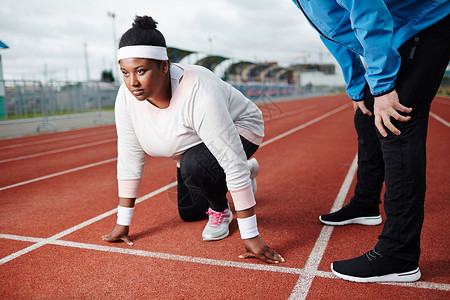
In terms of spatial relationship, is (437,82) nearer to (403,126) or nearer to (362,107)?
(403,126)

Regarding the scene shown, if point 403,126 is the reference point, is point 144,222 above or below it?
below

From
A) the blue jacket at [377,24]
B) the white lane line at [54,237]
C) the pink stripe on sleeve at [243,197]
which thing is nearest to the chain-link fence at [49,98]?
the white lane line at [54,237]

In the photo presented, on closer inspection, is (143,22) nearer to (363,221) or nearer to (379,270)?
(379,270)

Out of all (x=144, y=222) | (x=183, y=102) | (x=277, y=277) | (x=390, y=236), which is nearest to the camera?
(x=390, y=236)

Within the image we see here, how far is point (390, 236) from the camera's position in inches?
82.0

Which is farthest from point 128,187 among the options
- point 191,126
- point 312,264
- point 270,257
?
point 312,264

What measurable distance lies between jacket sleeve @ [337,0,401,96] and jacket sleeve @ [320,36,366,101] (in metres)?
0.60

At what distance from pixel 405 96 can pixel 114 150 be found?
7.19m

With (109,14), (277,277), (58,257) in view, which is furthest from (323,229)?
(109,14)

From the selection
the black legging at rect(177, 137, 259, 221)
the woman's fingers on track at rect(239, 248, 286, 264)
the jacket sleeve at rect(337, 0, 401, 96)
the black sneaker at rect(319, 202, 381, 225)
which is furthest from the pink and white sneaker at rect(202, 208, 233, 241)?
the jacket sleeve at rect(337, 0, 401, 96)

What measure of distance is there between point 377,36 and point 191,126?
1.25 m

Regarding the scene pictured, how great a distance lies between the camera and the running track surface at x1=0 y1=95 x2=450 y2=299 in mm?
2166

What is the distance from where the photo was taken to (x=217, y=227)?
9.70ft

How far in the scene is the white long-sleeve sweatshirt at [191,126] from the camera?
2342mm
